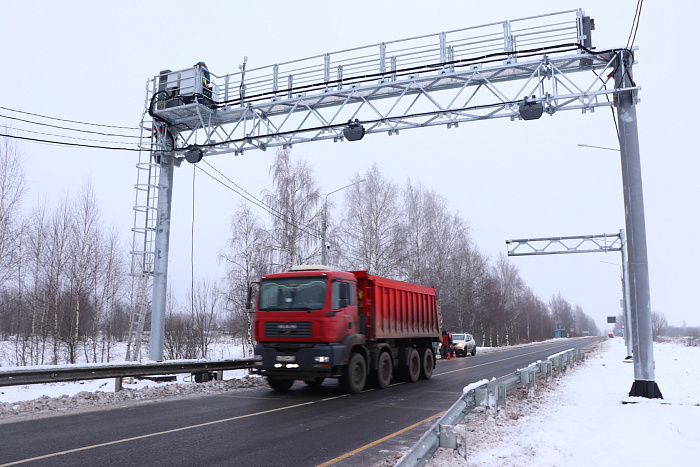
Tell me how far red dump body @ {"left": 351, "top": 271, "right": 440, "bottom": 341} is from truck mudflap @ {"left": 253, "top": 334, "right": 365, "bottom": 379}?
4.33 feet

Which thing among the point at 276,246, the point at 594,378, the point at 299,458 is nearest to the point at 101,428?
the point at 299,458

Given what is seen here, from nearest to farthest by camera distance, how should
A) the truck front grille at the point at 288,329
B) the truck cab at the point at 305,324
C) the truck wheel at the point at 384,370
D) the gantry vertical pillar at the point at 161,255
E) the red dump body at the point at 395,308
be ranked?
the truck cab at the point at 305,324
the truck front grille at the point at 288,329
the red dump body at the point at 395,308
the truck wheel at the point at 384,370
the gantry vertical pillar at the point at 161,255

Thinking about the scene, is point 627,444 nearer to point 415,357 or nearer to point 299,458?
point 299,458

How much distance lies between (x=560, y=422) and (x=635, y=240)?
5004 mm

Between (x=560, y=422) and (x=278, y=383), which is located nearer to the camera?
(x=560, y=422)

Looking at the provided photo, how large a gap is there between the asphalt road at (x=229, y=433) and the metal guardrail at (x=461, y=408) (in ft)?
2.99

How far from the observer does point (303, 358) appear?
1202 centimetres

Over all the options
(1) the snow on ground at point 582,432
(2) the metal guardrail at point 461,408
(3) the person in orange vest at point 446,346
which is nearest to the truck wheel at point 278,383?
(1) the snow on ground at point 582,432

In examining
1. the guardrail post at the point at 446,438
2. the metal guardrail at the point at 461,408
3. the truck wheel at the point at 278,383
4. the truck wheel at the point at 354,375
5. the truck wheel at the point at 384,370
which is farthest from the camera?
the truck wheel at the point at 384,370

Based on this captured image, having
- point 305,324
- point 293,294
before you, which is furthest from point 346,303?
point 293,294

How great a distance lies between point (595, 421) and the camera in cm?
876

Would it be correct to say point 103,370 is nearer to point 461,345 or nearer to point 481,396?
point 481,396

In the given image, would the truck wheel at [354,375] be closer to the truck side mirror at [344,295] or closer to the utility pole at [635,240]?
the truck side mirror at [344,295]

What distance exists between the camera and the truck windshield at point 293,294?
40.4ft
